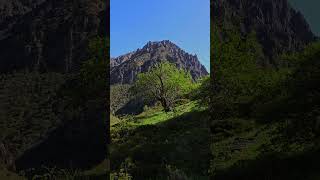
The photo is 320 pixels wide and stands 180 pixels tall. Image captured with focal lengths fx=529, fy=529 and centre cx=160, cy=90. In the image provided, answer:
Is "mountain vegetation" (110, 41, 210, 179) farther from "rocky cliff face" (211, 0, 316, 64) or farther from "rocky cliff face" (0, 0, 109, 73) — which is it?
"rocky cliff face" (0, 0, 109, 73)

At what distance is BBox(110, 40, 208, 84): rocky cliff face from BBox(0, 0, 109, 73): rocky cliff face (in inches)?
264

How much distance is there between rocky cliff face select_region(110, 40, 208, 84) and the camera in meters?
21.9

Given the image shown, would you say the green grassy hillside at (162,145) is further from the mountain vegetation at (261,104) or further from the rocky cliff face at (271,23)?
the rocky cliff face at (271,23)

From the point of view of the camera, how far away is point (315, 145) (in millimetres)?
13516

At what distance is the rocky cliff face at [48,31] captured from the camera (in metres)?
14.0

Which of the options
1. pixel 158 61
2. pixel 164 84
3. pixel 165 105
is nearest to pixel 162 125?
pixel 165 105

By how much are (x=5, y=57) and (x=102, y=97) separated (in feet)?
8.98

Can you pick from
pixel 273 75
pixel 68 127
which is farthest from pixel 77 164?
pixel 273 75

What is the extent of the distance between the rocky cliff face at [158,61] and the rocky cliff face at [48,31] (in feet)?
22.0

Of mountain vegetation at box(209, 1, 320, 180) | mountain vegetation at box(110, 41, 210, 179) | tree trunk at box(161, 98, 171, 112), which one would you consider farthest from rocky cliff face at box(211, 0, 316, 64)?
tree trunk at box(161, 98, 171, 112)

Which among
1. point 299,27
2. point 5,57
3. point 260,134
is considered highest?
point 299,27

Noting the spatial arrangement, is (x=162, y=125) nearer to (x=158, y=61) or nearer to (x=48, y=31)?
(x=48, y=31)

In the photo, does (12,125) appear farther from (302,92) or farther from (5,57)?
(302,92)

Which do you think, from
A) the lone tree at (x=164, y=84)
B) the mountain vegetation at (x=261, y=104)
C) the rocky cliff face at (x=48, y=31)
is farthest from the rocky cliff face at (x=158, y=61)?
the rocky cliff face at (x=48, y=31)
